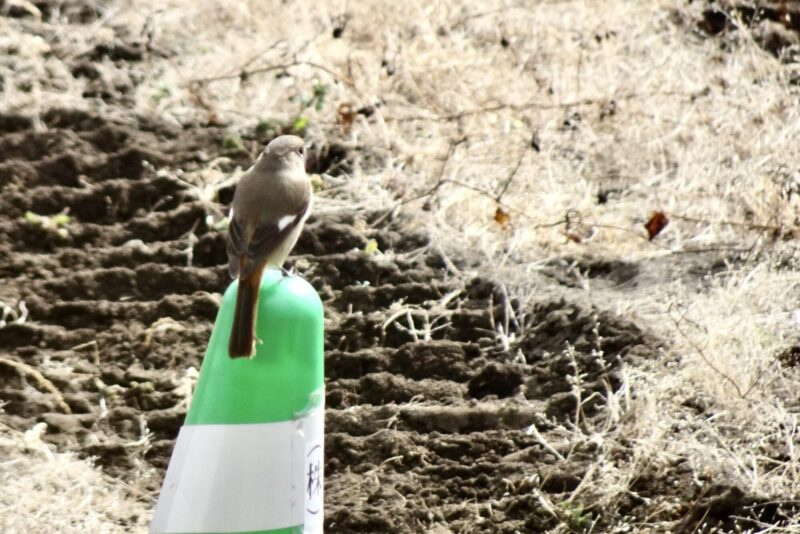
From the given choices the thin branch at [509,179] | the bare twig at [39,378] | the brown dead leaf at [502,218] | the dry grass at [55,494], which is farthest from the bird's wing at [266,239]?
the thin branch at [509,179]

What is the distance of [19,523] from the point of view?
3.88 meters

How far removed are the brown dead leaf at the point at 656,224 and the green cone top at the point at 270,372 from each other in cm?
305

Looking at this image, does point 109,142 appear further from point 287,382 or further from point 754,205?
point 287,382

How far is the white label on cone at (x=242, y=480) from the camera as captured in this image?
2.79m

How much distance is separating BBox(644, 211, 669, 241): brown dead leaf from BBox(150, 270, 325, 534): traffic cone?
3.03 metres

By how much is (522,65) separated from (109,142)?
8.15 ft

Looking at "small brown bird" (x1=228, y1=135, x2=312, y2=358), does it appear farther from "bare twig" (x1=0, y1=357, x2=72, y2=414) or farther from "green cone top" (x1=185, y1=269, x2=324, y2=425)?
"bare twig" (x1=0, y1=357, x2=72, y2=414)

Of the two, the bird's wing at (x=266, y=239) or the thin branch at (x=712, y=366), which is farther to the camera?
the thin branch at (x=712, y=366)

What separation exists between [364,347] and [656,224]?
5.18ft

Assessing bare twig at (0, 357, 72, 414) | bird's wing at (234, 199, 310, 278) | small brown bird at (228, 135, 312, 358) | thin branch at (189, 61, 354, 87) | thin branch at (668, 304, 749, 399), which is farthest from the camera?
thin branch at (189, 61, 354, 87)

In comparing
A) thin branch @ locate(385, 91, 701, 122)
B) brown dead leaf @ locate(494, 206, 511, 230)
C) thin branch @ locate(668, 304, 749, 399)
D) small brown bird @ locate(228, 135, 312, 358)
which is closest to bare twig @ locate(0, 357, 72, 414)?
small brown bird @ locate(228, 135, 312, 358)

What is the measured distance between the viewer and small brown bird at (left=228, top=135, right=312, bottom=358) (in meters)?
3.86

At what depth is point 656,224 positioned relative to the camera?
573 centimetres

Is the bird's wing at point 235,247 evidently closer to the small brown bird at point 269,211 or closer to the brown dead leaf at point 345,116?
the small brown bird at point 269,211
